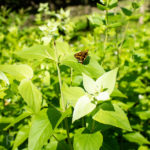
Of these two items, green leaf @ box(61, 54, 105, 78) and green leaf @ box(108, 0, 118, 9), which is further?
green leaf @ box(108, 0, 118, 9)

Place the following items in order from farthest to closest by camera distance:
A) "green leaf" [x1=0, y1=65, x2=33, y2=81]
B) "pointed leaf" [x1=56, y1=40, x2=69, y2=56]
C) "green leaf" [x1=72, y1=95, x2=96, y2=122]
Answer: "pointed leaf" [x1=56, y1=40, x2=69, y2=56] → "green leaf" [x1=0, y1=65, x2=33, y2=81] → "green leaf" [x1=72, y1=95, x2=96, y2=122]

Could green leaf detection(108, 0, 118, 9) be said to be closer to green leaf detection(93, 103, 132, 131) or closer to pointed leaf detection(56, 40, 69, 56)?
pointed leaf detection(56, 40, 69, 56)

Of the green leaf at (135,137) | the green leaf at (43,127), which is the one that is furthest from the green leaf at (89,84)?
the green leaf at (135,137)

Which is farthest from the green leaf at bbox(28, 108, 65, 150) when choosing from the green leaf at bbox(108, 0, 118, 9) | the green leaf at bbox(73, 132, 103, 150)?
the green leaf at bbox(108, 0, 118, 9)

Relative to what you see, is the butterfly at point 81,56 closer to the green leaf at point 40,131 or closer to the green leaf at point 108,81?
the green leaf at point 108,81

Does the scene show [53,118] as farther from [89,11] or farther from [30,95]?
[89,11]

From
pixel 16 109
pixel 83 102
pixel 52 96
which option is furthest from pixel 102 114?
pixel 16 109
